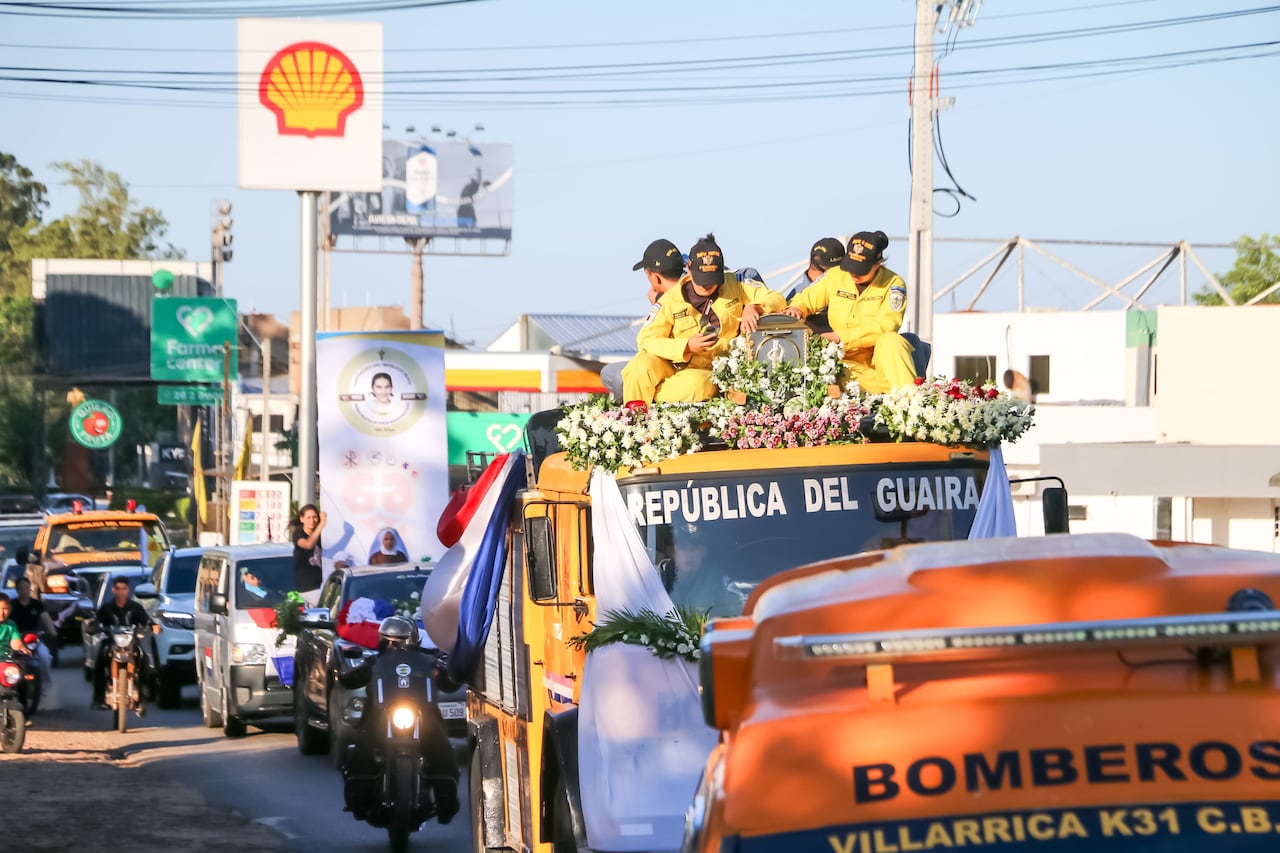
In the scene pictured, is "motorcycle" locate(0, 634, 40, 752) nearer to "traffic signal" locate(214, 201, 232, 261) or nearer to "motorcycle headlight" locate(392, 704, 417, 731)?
"motorcycle headlight" locate(392, 704, 417, 731)

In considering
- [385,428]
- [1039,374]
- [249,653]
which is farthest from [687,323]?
[1039,374]

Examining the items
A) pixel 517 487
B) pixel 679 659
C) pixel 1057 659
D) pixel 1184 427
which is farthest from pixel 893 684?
pixel 1184 427

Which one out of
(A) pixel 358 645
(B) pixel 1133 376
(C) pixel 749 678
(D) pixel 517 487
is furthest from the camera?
(B) pixel 1133 376

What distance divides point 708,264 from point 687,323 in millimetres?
303

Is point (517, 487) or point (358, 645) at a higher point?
point (517, 487)

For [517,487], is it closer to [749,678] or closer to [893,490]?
[893,490]

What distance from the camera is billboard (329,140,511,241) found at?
279 feet

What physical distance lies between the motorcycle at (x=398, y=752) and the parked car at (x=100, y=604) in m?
10.0

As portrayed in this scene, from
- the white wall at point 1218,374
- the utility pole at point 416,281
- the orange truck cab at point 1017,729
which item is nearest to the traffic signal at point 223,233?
the utility pole at point 416,281

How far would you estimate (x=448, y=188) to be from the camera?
8662cm

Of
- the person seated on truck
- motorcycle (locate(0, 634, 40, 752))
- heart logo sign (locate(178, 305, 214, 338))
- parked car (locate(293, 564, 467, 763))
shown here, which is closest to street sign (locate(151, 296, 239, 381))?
heart logo sign (locate(178, 305, 214, 338))

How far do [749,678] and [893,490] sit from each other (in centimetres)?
445

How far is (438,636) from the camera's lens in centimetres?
963

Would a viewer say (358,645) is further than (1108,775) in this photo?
Yes
